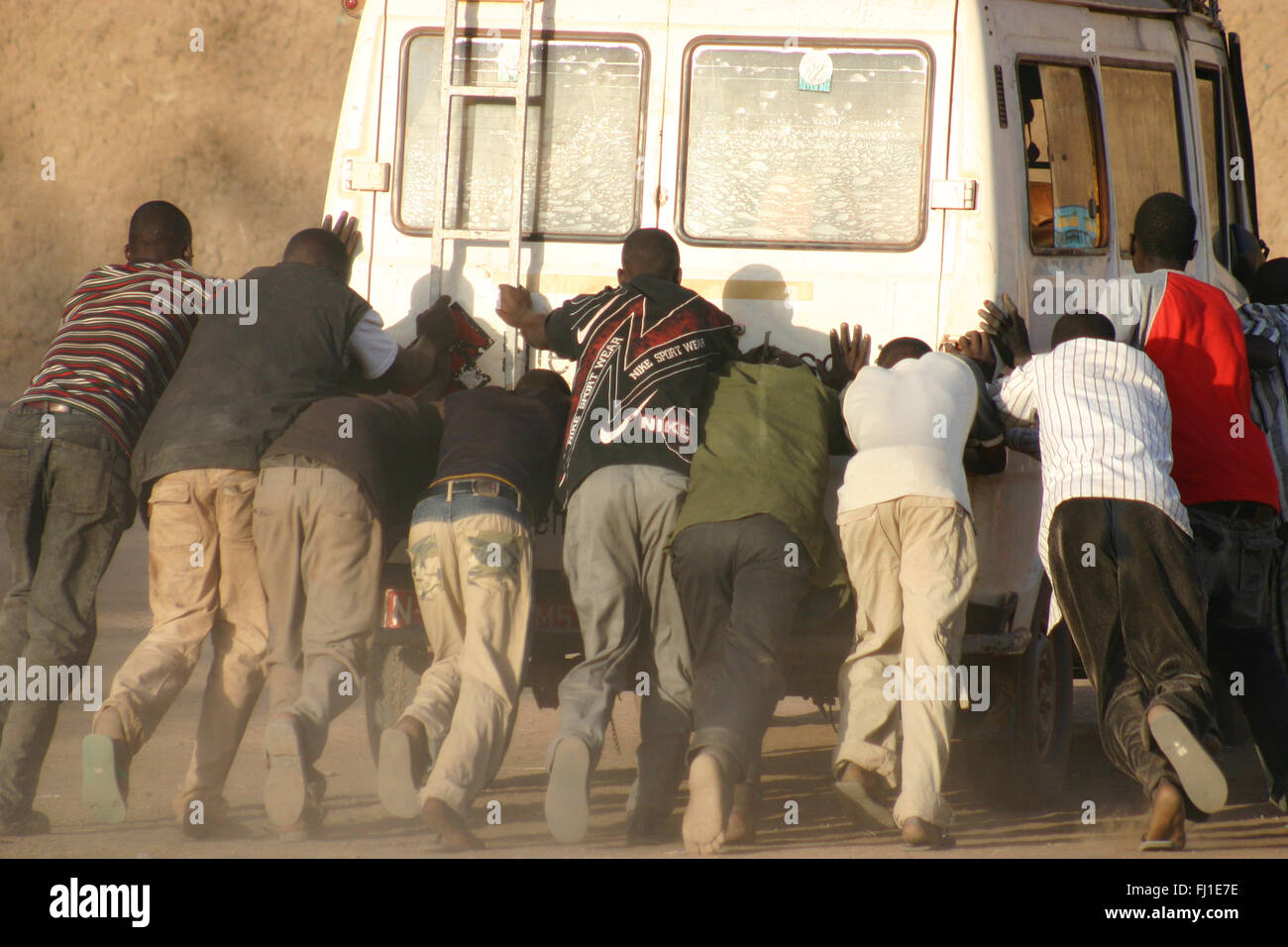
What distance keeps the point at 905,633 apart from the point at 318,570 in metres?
1.86

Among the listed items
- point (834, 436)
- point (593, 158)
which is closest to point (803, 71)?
point (593, 158)

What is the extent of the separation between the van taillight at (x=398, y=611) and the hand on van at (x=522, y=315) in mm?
973

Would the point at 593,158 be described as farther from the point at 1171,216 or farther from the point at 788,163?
the point at 1171,216

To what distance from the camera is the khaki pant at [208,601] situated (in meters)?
5.05

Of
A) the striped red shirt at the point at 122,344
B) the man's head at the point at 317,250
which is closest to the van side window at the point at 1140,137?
the man's head at the point at 317,250

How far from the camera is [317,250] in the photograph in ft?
17.7

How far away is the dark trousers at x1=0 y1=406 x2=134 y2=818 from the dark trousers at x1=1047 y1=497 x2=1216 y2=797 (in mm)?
3073

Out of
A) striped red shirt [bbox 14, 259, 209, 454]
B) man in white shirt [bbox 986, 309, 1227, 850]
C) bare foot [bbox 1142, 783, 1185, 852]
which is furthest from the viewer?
striped red shirt [bbox 14, 259, 209, 454]

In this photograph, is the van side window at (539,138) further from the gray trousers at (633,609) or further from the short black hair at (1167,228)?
the short black hair at (1167,228)

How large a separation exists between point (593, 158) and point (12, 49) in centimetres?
2058

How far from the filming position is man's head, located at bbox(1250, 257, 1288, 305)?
575 cm

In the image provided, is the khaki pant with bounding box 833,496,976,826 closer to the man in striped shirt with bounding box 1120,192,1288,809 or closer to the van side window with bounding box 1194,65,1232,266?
the man in striped shirt with bounding box 1120,192,1288,809

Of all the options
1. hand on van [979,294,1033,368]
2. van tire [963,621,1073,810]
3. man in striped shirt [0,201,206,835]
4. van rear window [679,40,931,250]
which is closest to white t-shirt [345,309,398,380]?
man in striped shirt [0,201,206,835]

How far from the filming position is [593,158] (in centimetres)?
559
